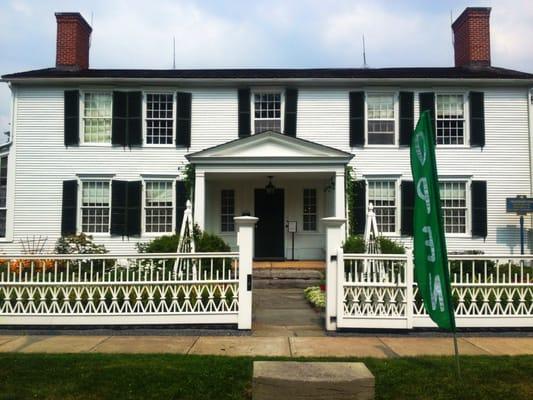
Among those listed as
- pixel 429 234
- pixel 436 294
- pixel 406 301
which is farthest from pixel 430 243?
pixel 406 301

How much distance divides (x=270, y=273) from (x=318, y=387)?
29.5 ft

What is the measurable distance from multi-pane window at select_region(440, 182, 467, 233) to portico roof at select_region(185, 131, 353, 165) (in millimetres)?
3786

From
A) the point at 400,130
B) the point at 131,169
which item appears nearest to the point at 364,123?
the point at 400,130

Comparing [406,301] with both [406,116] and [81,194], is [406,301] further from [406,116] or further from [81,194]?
[81,194]

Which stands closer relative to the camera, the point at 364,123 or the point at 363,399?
the point at 363,399

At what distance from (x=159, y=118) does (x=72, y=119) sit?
2672 mm

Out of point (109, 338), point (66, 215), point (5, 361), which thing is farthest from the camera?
point (66, 215)

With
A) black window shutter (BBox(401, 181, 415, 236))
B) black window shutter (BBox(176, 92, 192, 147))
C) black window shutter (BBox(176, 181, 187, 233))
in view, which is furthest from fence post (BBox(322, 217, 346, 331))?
black window shutter (BBox(176, 92, 192, 147))

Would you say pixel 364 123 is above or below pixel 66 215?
above

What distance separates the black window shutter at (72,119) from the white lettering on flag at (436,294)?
12978mm

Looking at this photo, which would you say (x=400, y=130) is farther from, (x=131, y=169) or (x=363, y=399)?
(x=363, y=399)

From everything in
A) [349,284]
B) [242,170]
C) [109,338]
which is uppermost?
[242,170]

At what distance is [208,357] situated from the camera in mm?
6227

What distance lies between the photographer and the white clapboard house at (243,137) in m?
15.6
